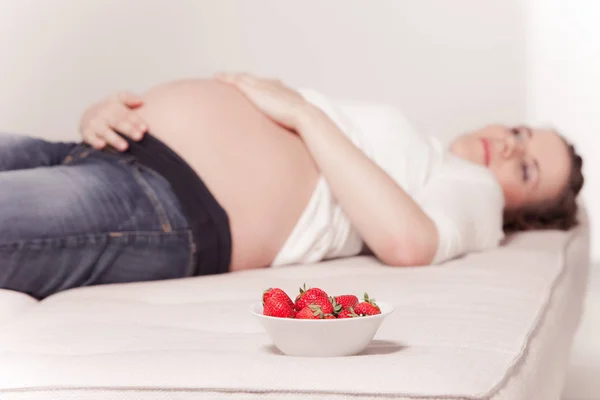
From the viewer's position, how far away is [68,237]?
153 cm

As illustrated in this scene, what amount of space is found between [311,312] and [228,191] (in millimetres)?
830

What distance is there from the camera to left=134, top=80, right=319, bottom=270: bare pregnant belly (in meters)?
1.76

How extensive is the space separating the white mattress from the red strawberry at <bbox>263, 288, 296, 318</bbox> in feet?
0.18

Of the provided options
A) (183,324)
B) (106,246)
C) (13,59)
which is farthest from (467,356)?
(13,59)

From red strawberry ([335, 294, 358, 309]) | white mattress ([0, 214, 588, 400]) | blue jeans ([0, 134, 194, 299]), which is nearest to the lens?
white mattress ([0, 214, 588, 400])

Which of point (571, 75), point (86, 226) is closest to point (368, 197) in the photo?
point (86, 226)

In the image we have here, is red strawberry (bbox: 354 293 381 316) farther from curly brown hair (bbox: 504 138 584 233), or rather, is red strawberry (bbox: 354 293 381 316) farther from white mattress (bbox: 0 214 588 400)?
curly brown hair (bbox: 504 138 584 233)

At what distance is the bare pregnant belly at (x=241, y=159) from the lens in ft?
5.79

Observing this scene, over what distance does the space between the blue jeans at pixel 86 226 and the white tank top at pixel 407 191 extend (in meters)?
0.30

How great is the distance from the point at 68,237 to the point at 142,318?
0.99ft

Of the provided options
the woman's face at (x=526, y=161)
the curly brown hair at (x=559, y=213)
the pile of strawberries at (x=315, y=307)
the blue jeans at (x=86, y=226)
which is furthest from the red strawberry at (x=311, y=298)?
the curly brown hair at (x=559, y=213)

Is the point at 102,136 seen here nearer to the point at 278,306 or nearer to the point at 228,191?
the point at 228,191

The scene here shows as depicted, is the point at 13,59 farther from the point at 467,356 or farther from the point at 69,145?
the point at 467,356

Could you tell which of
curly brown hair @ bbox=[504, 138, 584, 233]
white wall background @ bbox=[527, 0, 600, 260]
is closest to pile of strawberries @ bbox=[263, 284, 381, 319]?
curly brown hair @ bbox=[504, 138, 584, 233]
